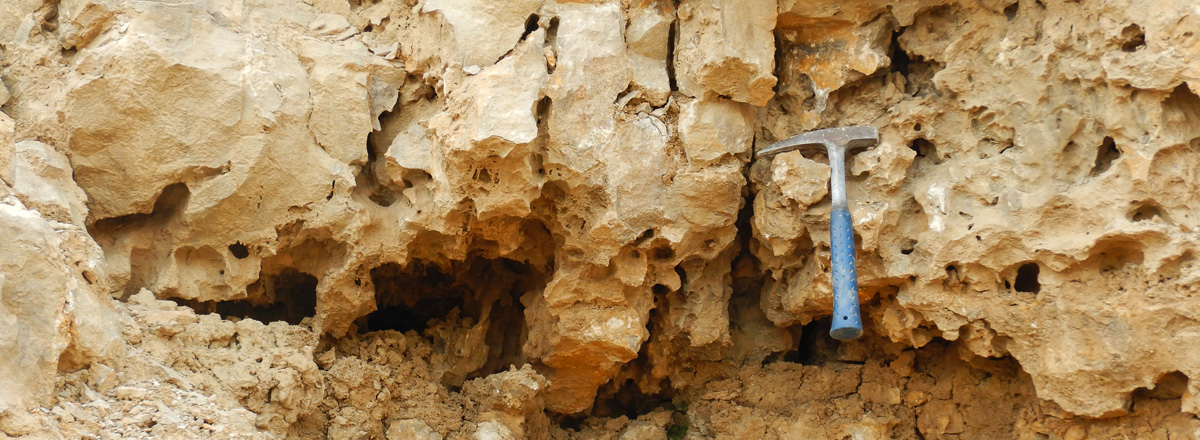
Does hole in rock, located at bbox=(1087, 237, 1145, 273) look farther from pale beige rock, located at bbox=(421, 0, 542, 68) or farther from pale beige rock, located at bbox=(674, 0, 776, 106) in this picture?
pale beige rock, located at bbox=(421, 0, 542, 68)

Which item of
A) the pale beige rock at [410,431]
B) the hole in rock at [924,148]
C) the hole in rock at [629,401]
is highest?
the hole in rock at [924,148]

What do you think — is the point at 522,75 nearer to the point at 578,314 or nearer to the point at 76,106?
the point at 578,314

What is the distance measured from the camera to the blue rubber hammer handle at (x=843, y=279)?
3.44 m

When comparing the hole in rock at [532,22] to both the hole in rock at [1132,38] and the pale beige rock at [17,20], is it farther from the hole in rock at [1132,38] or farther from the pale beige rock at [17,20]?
the hole in rock at [1132,38]

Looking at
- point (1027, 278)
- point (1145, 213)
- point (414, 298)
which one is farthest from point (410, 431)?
point (1145, 213)

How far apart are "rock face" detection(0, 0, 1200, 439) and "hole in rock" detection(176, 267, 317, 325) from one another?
2 centimetres


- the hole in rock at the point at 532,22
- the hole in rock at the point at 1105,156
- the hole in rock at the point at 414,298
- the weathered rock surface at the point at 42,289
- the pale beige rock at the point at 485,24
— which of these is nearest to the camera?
the weathered rock surface at the point at 42,289

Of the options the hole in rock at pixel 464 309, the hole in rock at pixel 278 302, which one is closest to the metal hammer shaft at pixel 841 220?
the hole in rock at pixel 464 309

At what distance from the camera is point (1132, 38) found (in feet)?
10.8

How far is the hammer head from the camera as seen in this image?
12.5ft

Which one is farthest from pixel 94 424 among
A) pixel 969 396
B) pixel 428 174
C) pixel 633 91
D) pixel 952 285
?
pixel 969 396

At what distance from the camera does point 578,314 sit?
13.6ft

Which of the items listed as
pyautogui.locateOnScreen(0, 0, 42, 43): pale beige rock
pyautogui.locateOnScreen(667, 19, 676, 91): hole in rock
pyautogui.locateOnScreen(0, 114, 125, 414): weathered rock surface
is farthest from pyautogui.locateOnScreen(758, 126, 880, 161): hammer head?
pyautogui.locateOnScreen(0, 0, 42, 43): pale beige rock

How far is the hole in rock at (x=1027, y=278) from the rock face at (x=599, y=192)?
0.07 feet
